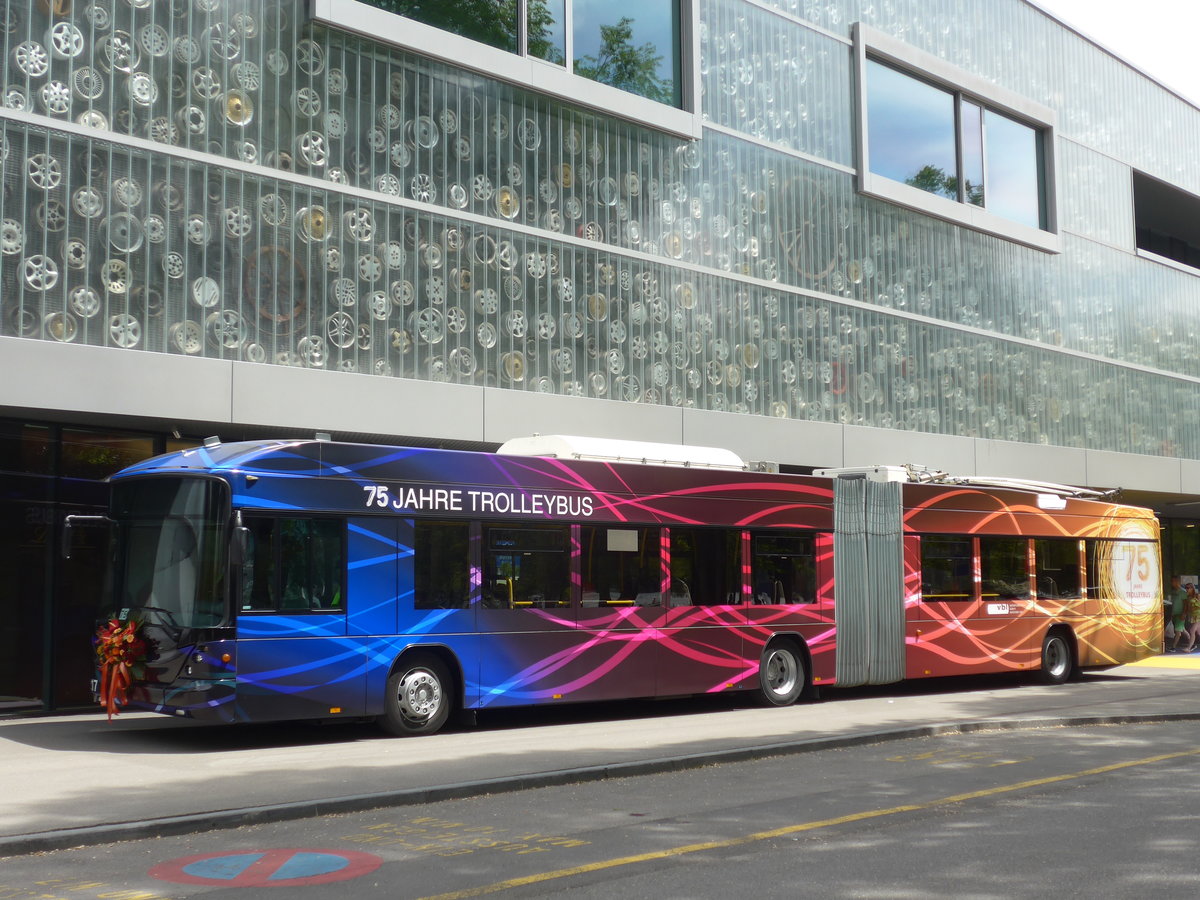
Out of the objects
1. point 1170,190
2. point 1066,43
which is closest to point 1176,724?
point 1066,43

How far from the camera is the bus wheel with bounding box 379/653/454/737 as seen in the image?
545 inches

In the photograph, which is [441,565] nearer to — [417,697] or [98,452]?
[417,697]

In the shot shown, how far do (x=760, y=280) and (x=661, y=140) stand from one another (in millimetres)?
3152

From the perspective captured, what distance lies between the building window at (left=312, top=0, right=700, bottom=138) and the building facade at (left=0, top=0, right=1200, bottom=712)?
6 centimetres

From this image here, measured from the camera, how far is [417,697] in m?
14.1

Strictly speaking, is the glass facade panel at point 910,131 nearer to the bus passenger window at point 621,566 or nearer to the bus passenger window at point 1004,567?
the bus passenger window at point 1004,567

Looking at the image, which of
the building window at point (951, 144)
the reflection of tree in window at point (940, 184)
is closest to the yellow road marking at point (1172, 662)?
the building window at point (951, 144)

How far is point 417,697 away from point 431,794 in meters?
4.09

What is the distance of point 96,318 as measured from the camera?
15.8m

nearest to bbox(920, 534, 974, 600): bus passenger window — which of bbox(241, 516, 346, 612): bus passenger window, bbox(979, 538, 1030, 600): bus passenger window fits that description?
bbox(979, 538, 1030, 600): bus passenger window

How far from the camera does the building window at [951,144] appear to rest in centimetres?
2659

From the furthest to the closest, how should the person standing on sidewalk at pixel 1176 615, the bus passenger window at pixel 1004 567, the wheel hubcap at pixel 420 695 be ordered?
1. the person standing on sidewalk at pixel 1176 615
2. the bus passenger window at pixel 1004 567
3. the wheel hubcap at pixel 420 695

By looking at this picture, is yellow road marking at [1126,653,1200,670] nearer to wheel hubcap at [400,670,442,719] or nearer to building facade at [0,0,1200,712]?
building facade at [0,0,1200,712]

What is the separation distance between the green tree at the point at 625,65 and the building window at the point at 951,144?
537 cm
